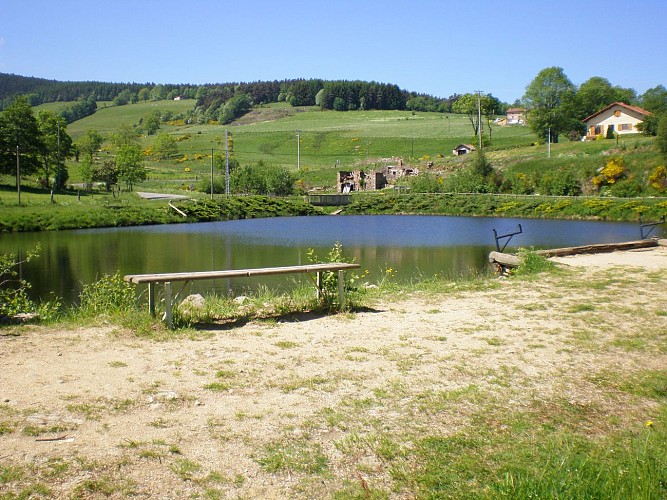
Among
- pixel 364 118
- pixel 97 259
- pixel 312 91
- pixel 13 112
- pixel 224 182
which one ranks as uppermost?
pixel 312 91

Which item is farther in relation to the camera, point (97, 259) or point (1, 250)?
point (1, 250)

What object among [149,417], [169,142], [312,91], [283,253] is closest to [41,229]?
[283,253]

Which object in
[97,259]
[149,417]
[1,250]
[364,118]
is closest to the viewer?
[149,417]

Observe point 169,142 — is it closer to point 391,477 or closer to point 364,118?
point 364,118

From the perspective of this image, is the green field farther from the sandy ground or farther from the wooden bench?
the sandy ground

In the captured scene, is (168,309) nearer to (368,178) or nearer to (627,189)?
(627,189)

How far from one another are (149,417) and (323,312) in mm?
4644

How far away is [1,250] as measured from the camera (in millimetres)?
28359

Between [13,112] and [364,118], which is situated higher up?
[364,118]

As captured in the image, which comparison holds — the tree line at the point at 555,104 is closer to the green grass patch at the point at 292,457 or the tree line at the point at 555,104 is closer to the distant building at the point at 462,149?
the distant building at the point at 462,149

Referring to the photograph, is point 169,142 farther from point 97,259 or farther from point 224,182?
point 97,259

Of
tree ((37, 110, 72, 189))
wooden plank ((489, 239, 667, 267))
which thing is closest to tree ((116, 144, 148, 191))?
tree ((37, 110, 72, 189))

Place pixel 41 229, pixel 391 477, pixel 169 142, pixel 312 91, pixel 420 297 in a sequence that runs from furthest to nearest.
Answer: pixel 312 91 → pixel 169 142 → pixel 41 229 → pixel 420 297 → pixel 391 477

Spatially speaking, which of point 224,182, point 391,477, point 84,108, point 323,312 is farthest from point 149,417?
point 84,108
